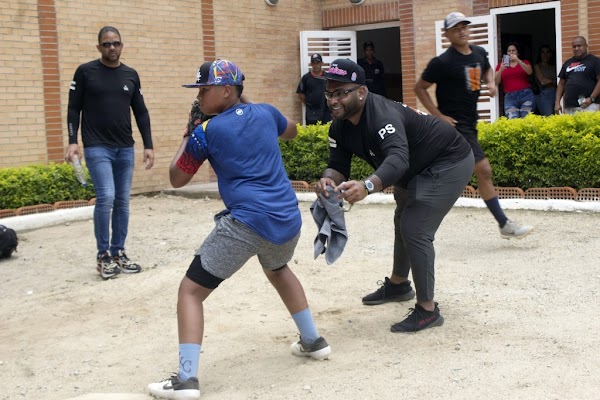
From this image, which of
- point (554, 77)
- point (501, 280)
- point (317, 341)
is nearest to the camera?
point (317, 341)

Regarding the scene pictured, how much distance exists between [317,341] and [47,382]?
164 centimetres

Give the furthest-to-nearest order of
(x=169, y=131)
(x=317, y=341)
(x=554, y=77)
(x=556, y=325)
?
(x=554, y=77) < (x=169, y=131) < (x=556, y=325) < (x=317, y=341)

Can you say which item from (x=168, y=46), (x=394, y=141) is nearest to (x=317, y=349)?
(x=394, y=141)

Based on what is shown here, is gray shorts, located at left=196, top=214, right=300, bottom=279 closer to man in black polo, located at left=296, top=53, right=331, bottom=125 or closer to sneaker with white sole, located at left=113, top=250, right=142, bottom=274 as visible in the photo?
sneaker with white sole, located at left=113, top=250, right=142, bottom=274

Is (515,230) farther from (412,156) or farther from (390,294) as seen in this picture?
(412,156)

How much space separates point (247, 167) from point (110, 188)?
322cm

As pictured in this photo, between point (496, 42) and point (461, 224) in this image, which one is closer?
point (461, 224)

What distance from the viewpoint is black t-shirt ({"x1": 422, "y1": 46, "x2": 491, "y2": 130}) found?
7.41 m

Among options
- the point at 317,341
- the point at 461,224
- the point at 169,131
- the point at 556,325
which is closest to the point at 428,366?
the point at 317,341

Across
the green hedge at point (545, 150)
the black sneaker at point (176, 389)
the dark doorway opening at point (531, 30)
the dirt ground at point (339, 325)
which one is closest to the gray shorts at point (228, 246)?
the black sneaker at point (176, 389)

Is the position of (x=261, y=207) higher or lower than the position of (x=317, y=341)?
higher

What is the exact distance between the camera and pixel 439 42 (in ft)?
47.8

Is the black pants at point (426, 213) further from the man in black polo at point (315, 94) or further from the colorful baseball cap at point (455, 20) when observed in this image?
the man in black polo at point (315, 94)

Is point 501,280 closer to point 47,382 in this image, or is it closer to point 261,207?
point 261,207
